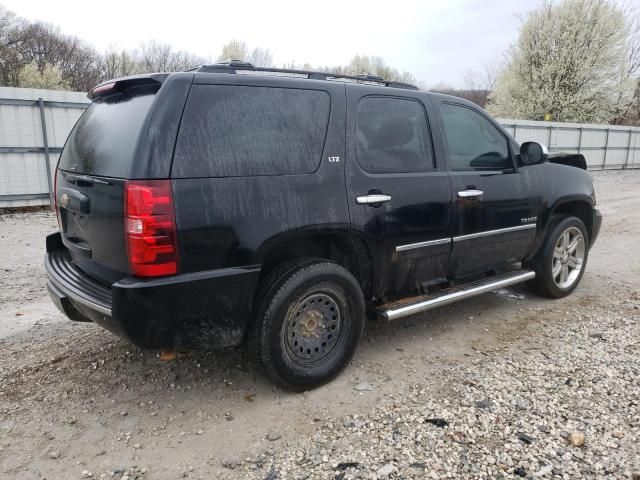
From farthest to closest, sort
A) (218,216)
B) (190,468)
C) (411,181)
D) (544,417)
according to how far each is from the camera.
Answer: (411,181)
(544,417)
(218,216)
(190,468)

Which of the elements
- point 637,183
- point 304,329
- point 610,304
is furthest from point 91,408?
point 637,183

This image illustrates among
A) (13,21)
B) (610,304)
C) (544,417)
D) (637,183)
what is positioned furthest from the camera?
(13,21)

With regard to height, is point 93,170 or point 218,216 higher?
point 93,170

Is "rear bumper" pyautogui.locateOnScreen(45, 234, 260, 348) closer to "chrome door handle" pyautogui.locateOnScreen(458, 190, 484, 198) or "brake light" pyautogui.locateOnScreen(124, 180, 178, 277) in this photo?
"brake light" pyautogui.locateOnScreen(124, 180, 178, 277)

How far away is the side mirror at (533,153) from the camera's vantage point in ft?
Answer: 14.0

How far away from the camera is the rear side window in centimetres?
262

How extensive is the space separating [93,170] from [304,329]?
1.60 metres

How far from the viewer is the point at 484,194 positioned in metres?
3.90

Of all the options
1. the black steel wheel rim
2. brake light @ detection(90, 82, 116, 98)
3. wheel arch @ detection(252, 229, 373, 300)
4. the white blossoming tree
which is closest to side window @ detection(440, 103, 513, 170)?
wheel arch @ detection(252, 229, 373, 300)

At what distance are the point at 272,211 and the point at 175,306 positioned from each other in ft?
2.49

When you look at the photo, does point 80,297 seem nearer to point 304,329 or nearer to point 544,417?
point 304,329

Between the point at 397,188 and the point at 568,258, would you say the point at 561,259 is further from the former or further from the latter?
the point at 397,188

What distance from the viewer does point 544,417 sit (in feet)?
9.14

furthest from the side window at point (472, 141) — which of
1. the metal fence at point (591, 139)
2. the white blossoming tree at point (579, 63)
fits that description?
the white blossoming tree at point (579, 63)
